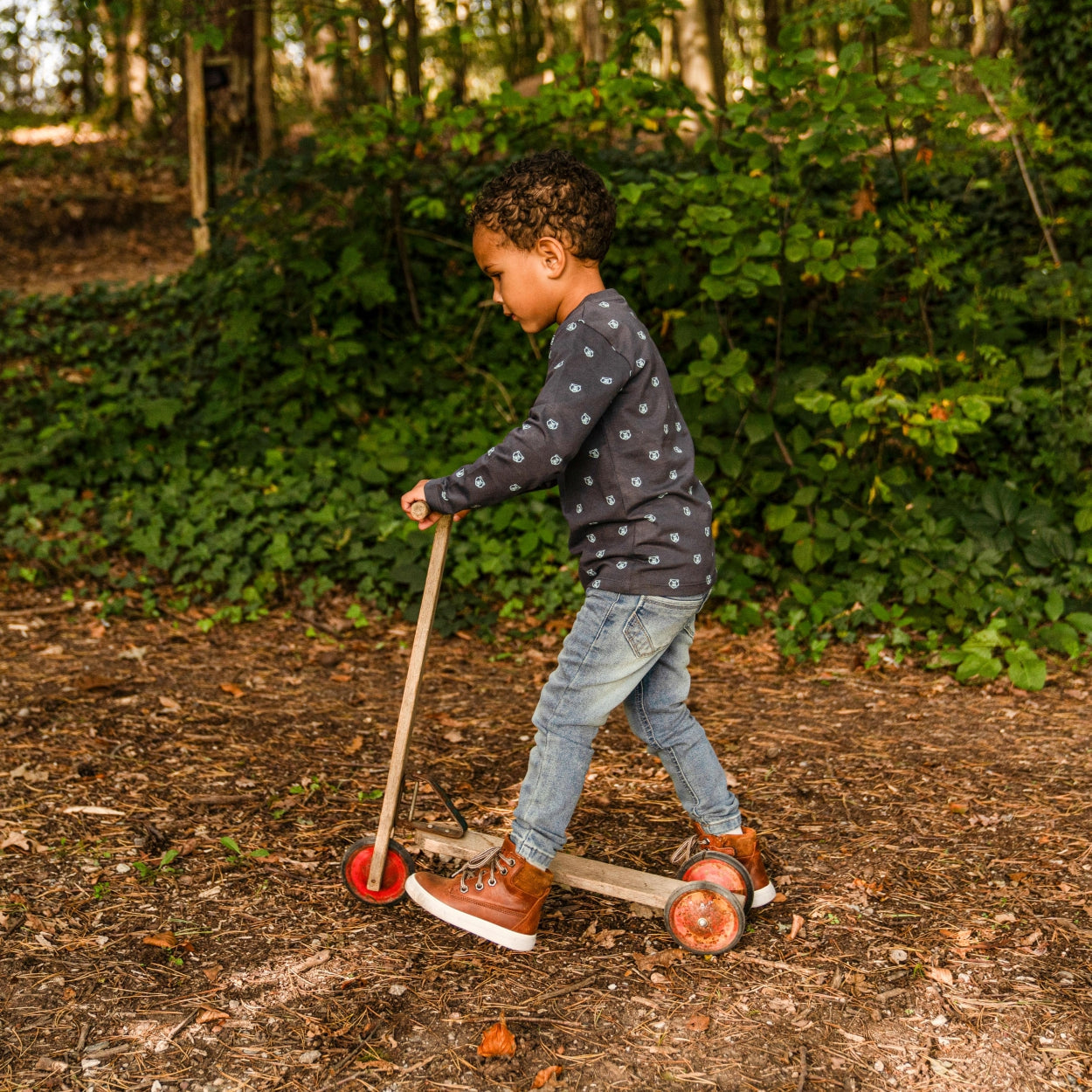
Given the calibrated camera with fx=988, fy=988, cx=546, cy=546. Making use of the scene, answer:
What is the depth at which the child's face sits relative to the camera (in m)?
2.38

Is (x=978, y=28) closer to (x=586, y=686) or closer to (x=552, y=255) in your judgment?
(x=552, y=255)

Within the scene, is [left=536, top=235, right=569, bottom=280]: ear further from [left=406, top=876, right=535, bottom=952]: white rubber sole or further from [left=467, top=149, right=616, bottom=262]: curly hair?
[left=406, top=876, right=535, bottom=952]: white rubber sole

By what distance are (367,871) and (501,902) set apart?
1.46 feet

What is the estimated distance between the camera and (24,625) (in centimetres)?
497


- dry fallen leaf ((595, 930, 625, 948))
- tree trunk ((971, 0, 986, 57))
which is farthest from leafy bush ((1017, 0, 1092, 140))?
tree trunk ((971, 0, 986, 57))

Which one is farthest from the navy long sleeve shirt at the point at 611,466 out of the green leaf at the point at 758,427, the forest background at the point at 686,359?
the green leaf at the point at 758,427

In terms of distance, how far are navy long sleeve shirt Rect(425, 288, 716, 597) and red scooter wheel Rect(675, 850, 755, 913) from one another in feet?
2.44

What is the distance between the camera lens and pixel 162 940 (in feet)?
8.32

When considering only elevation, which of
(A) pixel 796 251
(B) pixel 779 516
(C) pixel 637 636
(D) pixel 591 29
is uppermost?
(D) pixel 591 29

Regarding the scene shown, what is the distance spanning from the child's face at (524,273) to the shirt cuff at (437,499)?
0.43 metres

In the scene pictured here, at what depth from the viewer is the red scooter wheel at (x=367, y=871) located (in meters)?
2.68

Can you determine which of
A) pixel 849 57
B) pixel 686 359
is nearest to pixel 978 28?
pixel 686 359

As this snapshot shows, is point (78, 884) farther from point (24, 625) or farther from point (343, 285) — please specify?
point (343, 285)

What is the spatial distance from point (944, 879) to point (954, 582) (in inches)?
84.4
